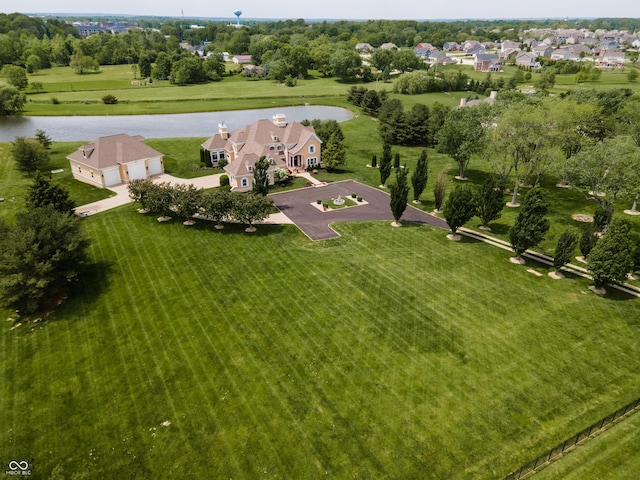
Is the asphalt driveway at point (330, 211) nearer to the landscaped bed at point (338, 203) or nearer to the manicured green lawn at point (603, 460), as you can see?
the landscaped bed at point (338, 203)

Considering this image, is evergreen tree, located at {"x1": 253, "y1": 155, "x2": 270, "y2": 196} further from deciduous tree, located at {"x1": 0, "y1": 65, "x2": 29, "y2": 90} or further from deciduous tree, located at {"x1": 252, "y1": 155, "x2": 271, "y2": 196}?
deciduous tree, located at {"x1": 0, "y1": 65, "x2": 29, "y2": 90}

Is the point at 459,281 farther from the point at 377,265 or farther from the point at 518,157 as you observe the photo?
the point at 518,157

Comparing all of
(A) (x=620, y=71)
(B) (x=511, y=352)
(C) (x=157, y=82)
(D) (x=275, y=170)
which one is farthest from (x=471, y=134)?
(A) (x=620, y=71)

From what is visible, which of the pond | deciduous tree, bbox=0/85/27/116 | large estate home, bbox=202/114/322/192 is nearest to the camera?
large estate home, bbox=202/114/322/192

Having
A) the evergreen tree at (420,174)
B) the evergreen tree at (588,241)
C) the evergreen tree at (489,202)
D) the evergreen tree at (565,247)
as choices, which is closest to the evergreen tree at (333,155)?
the evergreen tree at (420,174)

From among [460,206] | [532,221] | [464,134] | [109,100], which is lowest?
[460,206]

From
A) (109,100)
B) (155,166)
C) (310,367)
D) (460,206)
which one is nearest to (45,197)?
(155,166)

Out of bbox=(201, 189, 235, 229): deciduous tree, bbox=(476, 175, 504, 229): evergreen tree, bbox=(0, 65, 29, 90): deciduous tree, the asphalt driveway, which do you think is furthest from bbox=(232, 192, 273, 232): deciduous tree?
bbox=(0, 65, 29, 90): deciduous tree

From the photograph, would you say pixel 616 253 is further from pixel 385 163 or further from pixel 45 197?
pixel 45 197
